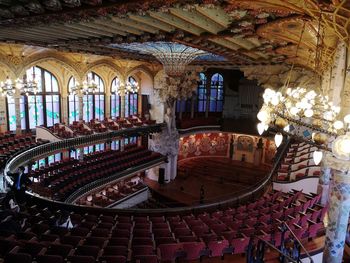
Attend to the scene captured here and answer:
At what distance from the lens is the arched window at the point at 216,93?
84.2 ft

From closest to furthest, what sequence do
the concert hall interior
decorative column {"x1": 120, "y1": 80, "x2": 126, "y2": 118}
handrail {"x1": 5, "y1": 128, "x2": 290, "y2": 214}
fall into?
1. the concert hall interior
2. handrail {"x1": 5, "y1": 128, "x2": 290, "y2": 214}
3. decorative column {"x1": 120, "y1": 80, "x2": 126, "y2": 118}

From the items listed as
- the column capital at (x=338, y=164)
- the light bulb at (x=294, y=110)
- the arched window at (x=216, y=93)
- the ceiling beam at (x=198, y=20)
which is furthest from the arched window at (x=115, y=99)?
the column capital at (x=338, y=164)

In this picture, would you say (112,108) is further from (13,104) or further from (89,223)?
(89,223)

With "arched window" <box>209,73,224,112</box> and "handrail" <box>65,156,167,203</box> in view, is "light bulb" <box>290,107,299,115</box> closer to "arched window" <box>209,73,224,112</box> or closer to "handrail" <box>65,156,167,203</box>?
"handrail" <box>65,156,167,203</box>

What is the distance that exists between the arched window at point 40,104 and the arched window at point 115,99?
4650 millimetres

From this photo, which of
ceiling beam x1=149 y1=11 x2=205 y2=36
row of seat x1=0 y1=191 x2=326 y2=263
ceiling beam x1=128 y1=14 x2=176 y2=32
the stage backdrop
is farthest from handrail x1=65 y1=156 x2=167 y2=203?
ceiling beam x1=149 y1=11 x2=205 y2=36

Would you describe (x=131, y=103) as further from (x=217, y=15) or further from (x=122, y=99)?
(x=217, y=15)

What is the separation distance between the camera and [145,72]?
22.6 metres

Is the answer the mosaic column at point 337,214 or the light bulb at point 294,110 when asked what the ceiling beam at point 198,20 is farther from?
the mosaic column at point 337,214

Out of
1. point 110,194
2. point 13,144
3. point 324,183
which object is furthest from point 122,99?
point 324,183

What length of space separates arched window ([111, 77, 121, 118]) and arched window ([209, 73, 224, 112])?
27.8 ft

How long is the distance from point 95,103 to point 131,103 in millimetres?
3393

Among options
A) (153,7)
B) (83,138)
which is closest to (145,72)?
(83,138)

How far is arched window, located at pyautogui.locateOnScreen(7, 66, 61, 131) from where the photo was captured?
1747 cm
